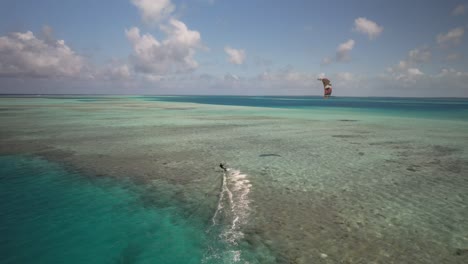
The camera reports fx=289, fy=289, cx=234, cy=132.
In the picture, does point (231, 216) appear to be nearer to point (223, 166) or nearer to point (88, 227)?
point (88, 227)

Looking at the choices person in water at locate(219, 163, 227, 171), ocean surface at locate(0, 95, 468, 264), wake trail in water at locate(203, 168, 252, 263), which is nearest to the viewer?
wake trail in water at locate(203, 168, 252, 263)

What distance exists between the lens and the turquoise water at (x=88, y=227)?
5.89 m

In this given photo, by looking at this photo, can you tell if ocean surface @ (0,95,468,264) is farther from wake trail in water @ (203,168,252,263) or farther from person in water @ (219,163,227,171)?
person in water @ (219,163,227,171)

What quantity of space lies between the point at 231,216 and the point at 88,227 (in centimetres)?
353

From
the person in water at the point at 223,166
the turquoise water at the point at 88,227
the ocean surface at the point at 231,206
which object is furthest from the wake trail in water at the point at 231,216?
the person in water at the point at 223,166

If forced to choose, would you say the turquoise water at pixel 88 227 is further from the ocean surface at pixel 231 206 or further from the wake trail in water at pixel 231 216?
the wake trail in water at pixel 231 216

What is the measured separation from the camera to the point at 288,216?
7738 mm

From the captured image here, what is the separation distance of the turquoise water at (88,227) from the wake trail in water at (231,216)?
41 centimetres

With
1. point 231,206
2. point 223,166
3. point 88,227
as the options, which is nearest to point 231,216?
point 231,206

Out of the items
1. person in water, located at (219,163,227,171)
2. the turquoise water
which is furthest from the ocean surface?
person in water, located at (219,163,227,171)

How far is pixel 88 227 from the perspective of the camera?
23.1 feet

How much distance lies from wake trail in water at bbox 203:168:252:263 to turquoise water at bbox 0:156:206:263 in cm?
41

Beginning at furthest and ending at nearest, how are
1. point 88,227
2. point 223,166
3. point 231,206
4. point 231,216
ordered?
point 223,166
point 231,206
point 231,216
point 88,227

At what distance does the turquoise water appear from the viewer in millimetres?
5887
